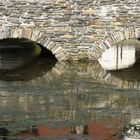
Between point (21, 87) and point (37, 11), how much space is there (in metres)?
3.13

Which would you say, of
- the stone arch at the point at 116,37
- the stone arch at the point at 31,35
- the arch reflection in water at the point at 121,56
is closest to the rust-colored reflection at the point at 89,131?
the stone arch at the point at 116,37

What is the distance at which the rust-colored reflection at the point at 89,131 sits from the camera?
24.7 ft

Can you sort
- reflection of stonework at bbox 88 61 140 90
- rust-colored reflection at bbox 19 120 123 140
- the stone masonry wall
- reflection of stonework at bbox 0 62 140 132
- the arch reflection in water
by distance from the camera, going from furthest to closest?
the arch reflection in water, the stone masonry wall, reflection of stonework at bbox 88 61 140 90, reflection of stonework at bbox 0 62 140 132, rust-colored reflection at bbox 19 120 123 140

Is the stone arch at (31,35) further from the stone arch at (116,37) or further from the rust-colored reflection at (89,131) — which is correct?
the rust-colored reflection at (89,131)

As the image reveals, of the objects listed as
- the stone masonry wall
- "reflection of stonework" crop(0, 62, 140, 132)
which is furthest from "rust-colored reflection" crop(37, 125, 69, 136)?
the stone masonry wall

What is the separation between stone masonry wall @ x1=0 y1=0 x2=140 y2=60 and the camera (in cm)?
1322

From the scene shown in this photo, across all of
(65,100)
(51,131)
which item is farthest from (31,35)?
(51,131)

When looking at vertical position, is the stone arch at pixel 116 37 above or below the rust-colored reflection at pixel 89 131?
above

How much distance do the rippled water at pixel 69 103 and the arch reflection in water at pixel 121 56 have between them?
1699 mm

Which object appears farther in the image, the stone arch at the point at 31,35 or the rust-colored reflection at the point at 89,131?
the stone arch at the point at 31,35

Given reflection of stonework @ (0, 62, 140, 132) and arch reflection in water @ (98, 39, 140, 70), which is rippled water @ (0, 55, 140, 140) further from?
arch reflection in water @ (98, 39, 140, 70)

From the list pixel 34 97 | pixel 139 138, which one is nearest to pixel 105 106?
pixel 34 97

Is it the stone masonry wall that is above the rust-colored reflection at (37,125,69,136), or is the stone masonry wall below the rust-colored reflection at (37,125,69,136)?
above

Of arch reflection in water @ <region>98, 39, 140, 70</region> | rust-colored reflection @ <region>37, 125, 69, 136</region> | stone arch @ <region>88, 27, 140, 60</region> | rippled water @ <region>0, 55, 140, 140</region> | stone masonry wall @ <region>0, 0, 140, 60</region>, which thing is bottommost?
rust-colored reflection @ <region>37, 125, 69, 136</region>
